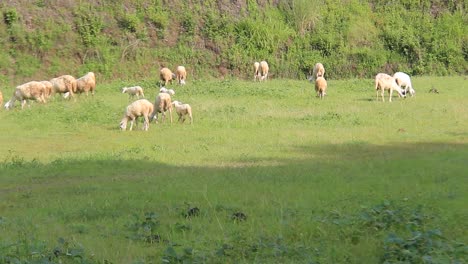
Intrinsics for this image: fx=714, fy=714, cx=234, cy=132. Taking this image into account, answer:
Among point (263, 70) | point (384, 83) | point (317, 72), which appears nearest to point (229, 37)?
point (263, 70)

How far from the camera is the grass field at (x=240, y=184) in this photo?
7660mm

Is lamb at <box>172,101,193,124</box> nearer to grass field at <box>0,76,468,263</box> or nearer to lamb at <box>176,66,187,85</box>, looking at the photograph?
grass field at <box>0,76,468,263</box>

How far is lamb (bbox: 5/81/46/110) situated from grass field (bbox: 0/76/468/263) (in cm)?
144

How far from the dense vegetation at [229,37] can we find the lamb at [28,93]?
9.02 metres

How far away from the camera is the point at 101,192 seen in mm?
12086

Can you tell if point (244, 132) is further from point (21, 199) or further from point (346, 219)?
point (346, 219)

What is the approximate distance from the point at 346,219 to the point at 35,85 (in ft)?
68.2

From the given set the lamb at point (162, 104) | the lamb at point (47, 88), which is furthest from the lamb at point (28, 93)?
the lamb at point (162, 104)

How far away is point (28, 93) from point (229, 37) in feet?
58.7

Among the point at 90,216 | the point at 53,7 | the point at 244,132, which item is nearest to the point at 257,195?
the point at 90,216

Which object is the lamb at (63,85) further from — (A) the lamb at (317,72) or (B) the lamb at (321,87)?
(A) the lamb at (317,72)

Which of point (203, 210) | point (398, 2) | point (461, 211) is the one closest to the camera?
point (461, 211)

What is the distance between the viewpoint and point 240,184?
12.3 m

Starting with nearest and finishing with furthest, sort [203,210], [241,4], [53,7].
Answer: [203,210] < [53,7] < [241,4]
